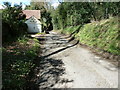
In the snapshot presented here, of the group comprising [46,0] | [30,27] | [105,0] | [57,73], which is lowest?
[57,73]

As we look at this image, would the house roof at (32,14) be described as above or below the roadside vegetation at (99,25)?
above

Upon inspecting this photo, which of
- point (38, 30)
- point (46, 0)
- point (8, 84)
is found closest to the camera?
point (8, 84)

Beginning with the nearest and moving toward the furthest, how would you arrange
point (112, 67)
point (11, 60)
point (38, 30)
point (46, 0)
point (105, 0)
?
point (112, 67), point (11, 60), point (105, 0), point (38, 30), point (46, 0)

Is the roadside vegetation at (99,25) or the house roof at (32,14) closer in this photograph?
the roadside vegetation at (99,25)

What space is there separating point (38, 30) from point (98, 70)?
30036mm

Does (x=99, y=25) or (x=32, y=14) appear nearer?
(x=99, y=25)

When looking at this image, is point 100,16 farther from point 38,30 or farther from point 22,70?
point 38,30

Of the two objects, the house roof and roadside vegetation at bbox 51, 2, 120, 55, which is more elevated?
the house roof

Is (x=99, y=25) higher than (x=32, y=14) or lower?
lower

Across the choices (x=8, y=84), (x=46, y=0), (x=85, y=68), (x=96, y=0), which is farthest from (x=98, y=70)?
(x=46, y=0)

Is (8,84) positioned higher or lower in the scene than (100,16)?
lower

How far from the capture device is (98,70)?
20.3ft

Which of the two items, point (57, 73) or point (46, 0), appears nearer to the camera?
point (57, 73)

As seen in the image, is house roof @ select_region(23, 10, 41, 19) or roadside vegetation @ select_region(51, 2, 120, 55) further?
house roof @ select_region(23, 10, 41, 19)
